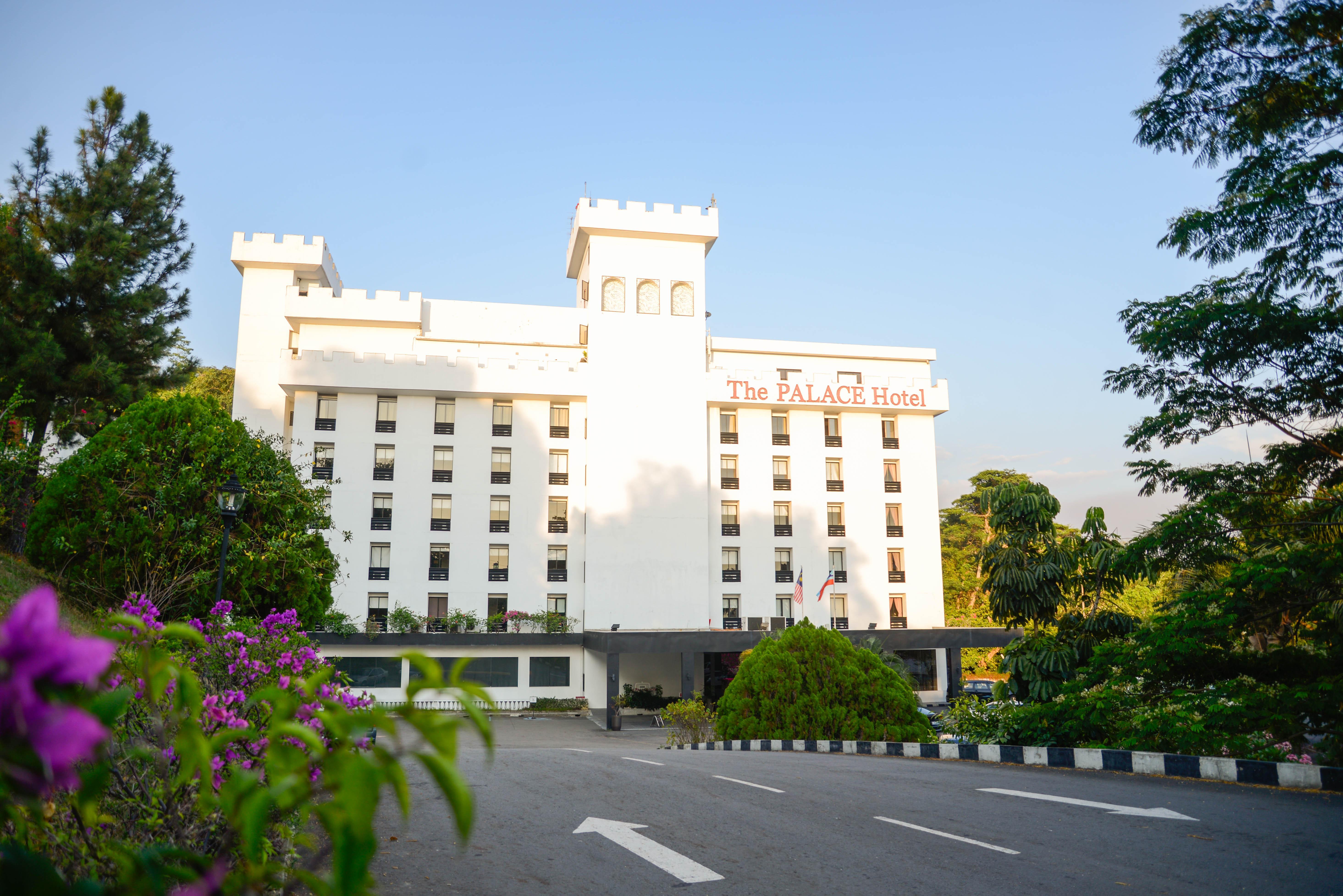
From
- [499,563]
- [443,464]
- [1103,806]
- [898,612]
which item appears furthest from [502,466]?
[1103,806]

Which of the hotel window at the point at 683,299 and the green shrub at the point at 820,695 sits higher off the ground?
the hotel window at the point at 683,299

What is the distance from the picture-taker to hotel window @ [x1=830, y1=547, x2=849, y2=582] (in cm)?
4209

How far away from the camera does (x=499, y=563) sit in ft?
129

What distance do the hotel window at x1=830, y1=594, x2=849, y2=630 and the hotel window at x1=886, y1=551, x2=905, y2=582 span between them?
2.52 metres

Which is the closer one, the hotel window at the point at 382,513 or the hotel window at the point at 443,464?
the hotel window at the point at 382,513

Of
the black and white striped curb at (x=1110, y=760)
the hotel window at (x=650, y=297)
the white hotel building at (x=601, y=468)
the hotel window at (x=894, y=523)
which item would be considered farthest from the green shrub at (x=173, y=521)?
the hotel window at (x=894, y=523)

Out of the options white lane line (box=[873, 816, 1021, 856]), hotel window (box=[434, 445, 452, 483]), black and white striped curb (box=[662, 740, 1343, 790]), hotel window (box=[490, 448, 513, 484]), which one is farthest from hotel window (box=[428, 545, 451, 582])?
white lane line (box=[873, 816, 1021, 856])

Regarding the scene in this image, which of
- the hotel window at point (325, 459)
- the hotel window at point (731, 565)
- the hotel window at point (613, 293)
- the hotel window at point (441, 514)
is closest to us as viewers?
the hotel window at point (325, 459)

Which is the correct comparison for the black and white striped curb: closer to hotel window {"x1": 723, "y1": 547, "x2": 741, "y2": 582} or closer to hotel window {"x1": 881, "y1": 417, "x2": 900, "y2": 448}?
hotel window {"x1": 723, "y1": 547, "x2": 741, "y2": 582}

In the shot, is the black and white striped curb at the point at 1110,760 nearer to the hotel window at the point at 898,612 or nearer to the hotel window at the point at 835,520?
the hotel window at the point at 835,520

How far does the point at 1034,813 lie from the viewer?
8.02m

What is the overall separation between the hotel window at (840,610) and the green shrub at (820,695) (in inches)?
889

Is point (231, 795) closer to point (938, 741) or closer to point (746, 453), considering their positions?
point (938, 741)

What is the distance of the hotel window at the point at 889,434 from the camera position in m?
44.0
